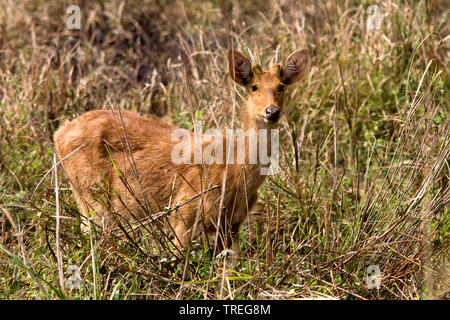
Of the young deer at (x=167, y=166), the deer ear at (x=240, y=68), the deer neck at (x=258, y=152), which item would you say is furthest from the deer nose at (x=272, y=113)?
the deer ear at (x=240, y=68)

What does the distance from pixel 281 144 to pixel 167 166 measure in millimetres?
928

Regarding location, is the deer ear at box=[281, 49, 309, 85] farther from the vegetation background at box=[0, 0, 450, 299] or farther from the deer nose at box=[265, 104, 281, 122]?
the deer nose at box=[265, 104, 281, 122]

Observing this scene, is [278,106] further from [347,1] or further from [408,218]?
[347,1]

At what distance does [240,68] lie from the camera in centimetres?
428

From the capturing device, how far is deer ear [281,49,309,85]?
→ 4336mm

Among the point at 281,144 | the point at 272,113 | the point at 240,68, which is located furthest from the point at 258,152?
the point at 281,144

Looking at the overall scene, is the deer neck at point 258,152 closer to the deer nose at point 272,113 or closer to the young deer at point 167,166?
the young deer at point 167,166

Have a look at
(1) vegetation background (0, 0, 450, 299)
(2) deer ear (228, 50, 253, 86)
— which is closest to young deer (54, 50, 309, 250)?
(2) deer ear (228, 50, 253, 86)

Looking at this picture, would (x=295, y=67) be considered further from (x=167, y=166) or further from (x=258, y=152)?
(x=167, y=166)

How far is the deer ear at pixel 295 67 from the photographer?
4.34m

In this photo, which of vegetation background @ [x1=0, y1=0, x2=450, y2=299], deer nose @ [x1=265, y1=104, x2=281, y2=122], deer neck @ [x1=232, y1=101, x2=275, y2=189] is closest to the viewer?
vegetation background @ [x1=0, y1=0, x2=450, y2=299]

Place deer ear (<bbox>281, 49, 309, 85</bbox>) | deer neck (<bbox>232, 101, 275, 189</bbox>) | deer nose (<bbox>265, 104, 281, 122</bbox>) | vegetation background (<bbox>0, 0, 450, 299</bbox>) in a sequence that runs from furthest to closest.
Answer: deer ear (<bbox>281, 49, 309, 85</bbox>) < deer neck (<bbox>232, 101, 275, 189</bbox>) < deer nose (<bbox>265, 104, 281, 122</bbox>) < vegetation background (<bbox>0, 0, 450, 299</bbox>)
